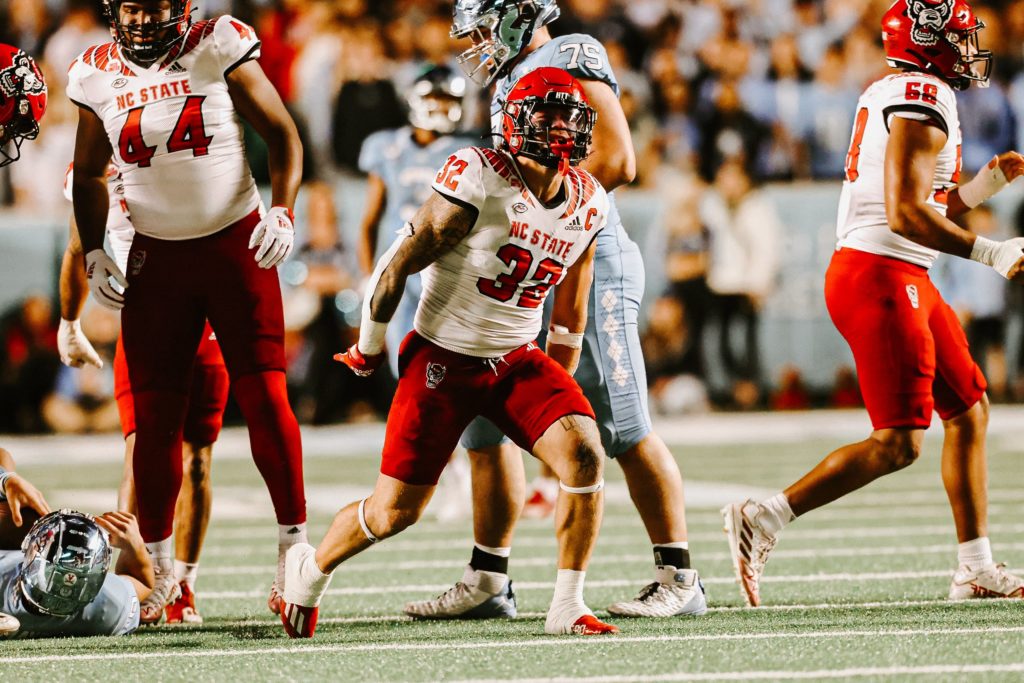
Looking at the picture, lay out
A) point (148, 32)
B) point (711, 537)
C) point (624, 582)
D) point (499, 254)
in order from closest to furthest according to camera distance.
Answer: point (499, 254)
point (148, 32)
point (624, 582)
point (711, 537)

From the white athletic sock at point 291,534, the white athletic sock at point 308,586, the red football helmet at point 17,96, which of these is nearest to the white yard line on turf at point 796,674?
the white athletic sock at point 308,586

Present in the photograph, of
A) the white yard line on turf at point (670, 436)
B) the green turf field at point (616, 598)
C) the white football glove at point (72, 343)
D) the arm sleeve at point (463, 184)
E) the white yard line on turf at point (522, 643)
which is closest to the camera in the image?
the green turf field at point (616, 598)

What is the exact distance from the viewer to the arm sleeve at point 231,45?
4.74 m

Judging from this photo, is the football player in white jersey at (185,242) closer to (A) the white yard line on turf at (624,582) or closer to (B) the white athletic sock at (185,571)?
(B) the white athletic sock at (185,571)

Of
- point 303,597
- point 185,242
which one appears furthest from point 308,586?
point 185,242

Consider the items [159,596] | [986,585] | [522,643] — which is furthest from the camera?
[986,585]

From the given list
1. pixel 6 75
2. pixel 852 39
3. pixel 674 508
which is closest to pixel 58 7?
pixel 852 39

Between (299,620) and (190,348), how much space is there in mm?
886

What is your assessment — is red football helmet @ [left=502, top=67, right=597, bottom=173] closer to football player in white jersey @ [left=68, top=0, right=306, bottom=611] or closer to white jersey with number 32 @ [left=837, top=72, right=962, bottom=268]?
football player in white jersey @ [left=68, top=0, right=306, bottom=611]

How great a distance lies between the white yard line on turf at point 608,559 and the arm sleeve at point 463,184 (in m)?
2.02

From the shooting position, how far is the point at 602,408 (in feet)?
15.8

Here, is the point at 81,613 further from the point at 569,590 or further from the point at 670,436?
the point at 670,436

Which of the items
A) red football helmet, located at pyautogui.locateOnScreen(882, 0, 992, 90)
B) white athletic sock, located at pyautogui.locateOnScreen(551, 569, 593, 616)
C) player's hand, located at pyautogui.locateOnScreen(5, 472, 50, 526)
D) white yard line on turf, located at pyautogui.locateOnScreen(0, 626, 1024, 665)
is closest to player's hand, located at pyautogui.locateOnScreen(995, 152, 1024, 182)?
red football helmet, located at pyautogui.locateOnScreen(882, 0, 992, 90)

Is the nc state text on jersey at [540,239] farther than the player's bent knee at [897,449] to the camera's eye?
No
